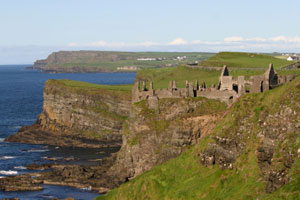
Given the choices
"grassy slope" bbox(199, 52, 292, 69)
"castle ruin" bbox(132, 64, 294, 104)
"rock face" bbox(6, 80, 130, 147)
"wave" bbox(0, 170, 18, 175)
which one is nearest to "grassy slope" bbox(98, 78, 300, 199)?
"castle ruin" bbox(132, 64, 294, 104)

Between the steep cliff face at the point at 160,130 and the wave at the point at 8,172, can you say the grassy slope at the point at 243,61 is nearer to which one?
the steep cliff face at the point at 160,130

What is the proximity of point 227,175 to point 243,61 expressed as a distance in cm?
10744

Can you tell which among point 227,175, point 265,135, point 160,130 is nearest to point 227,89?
point 160,130

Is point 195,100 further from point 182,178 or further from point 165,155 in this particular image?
point 182,178

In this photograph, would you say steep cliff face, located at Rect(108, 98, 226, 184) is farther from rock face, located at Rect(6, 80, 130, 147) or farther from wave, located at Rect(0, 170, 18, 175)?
rock face, located at Rect(6, 80, 130, 147)

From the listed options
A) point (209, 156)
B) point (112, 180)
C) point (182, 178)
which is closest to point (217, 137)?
point (209, 156)

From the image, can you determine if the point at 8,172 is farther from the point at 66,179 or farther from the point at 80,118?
the point at 80,118

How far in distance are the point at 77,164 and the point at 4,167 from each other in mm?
13365

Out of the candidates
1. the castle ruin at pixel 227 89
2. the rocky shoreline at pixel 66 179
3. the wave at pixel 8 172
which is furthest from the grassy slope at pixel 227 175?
the wave at pixel 8 172

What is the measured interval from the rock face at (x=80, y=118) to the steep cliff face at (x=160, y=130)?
1374 inches

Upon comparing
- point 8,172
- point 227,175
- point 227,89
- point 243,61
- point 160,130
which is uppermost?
point 243,61

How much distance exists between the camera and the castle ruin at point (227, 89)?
65.9 metres

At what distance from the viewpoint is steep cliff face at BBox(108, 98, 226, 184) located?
265ft

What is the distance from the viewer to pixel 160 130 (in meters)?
84.8
